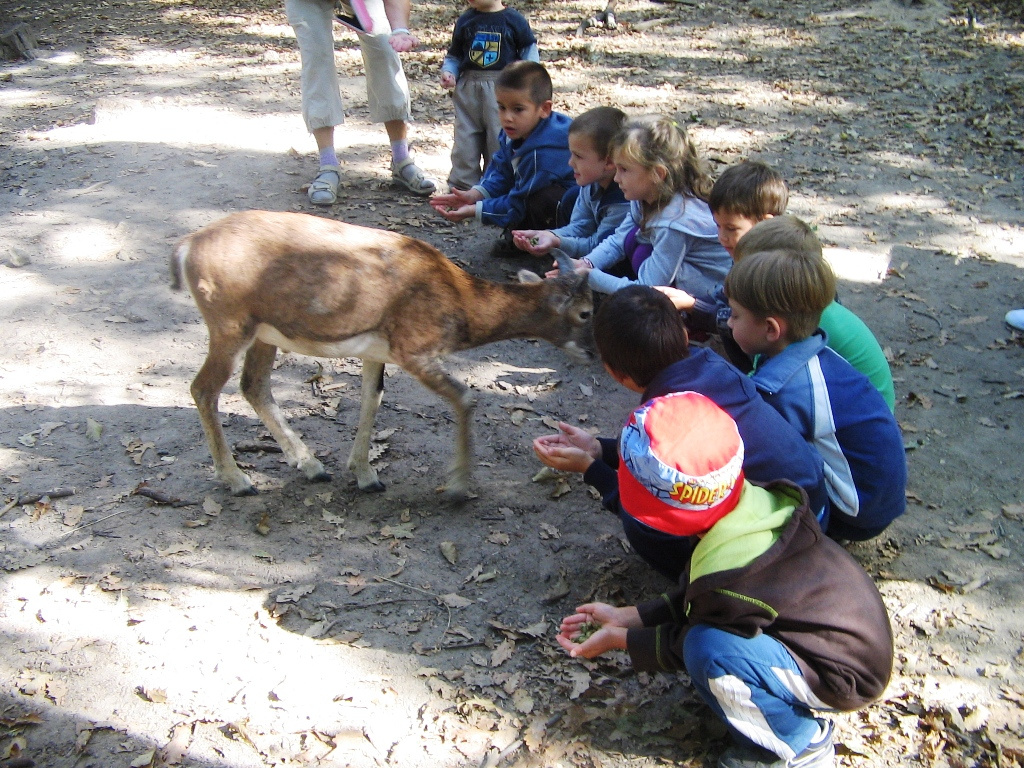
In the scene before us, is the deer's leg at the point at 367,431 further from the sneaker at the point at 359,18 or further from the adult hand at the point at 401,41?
the sneaker at the point at 359,18

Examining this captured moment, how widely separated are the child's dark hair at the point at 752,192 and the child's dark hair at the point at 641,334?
52.0 inches

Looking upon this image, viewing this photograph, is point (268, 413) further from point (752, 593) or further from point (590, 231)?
point (752, 593)

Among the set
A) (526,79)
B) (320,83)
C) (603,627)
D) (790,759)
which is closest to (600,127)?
(526,79)

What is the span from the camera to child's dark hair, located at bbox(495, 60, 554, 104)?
6320 millimetres

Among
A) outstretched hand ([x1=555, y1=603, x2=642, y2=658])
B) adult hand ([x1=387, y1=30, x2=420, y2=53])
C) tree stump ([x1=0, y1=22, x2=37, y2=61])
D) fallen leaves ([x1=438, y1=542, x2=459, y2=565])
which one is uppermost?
adult hand ([x1=387, y1=30, x2=420, y2=53])

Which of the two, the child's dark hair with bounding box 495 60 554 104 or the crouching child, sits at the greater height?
the child's dark hair with bounding box 495 60 554 104

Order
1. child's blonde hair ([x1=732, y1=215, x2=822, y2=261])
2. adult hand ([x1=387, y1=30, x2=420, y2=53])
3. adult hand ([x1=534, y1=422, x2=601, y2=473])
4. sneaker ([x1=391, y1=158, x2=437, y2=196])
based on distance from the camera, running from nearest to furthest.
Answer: adult hand ([x1=534, y1=422, x2=601, y2=473]) < child's blonde hair ([x1=732, y1=215, x2=822, y2=261]) < adult hand ([x1=387, y1=30, x2=420, y2=53]) < sneaker ([x1=391, y1=158, x2=437, y2=196])

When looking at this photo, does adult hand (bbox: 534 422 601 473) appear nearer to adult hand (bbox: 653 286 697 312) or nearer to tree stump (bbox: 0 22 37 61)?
adult hand (bbox: 653 286 697 312)

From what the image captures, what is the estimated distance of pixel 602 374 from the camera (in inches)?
230

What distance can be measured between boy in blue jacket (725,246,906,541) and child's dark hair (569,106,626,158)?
2383 millimetres

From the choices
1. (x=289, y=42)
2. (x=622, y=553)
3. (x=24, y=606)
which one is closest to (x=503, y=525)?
(x=622, y=553)

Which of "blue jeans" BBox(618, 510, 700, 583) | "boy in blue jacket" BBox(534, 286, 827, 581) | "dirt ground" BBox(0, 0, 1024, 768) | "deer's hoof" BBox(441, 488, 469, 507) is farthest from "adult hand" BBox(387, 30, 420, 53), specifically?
"blue jeans" BBox(618, 510, 700, 583)

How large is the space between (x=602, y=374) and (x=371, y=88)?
3.58 meters

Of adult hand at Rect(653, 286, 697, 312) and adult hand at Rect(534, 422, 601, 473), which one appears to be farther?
adult hand at Rect(653, 286, 697, 312)
